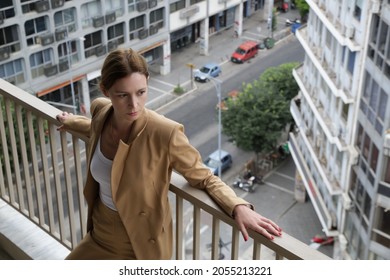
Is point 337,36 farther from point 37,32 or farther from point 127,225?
point 127,225

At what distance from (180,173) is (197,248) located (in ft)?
0.78

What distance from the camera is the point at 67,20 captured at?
10625 mm


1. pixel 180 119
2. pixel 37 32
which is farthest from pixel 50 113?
pixel 180 119

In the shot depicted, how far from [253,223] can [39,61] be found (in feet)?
31.9

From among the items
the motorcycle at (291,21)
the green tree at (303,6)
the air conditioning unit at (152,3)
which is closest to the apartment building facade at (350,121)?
the air conditioning unit at (152,3)

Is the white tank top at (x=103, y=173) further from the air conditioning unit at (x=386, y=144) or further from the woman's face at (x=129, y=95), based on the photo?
the air conditioning unit at (x=386, y=144)

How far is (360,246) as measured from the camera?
7.80 m

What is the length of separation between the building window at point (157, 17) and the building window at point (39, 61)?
294 cm

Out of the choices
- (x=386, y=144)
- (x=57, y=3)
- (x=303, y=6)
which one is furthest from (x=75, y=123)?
(x=303, y=6)

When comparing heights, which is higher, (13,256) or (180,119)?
(13,256)

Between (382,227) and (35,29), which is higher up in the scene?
(35,29)

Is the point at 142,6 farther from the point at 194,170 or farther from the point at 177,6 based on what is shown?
the point at 194,170

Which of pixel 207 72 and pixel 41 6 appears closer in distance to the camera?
pixel 41 6

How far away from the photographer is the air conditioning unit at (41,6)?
9659 mm
